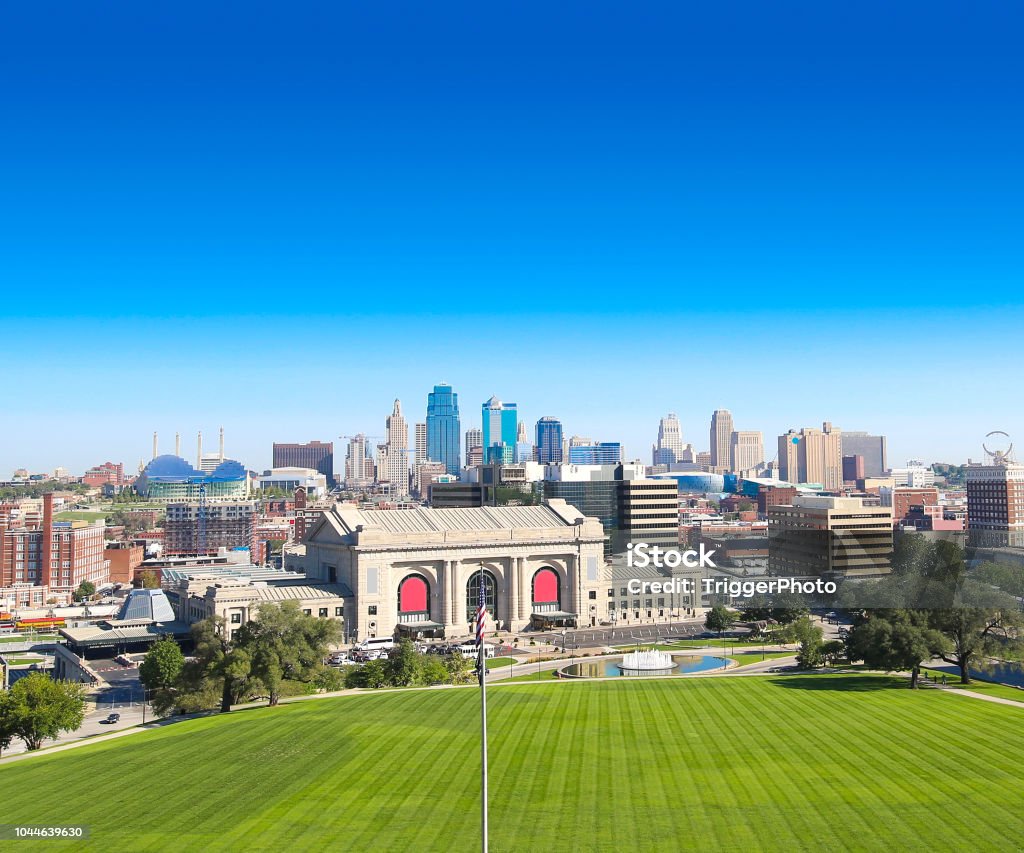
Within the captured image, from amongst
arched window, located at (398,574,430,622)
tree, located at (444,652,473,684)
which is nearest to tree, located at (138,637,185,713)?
tree, located at (444,652,473,684)

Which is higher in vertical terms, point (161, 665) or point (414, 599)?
point (414, 599)

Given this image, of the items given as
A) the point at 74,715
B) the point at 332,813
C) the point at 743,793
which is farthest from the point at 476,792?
the point at 74,715

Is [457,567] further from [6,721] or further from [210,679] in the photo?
[6,721]

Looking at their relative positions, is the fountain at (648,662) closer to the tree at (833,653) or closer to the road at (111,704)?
the tree at (833,653)

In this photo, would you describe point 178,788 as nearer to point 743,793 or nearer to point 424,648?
point 743,793

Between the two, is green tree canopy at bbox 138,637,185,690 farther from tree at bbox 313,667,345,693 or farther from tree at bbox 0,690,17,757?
tree at bbox 0,690,17,757

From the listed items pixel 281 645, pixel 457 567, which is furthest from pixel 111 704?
pixel 457 567

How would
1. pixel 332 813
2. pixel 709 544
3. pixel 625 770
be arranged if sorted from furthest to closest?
pixel 709 544 < pixel 625 770 < pixel 332 813
